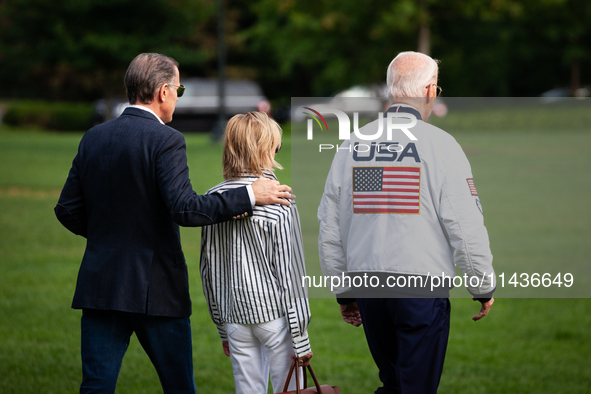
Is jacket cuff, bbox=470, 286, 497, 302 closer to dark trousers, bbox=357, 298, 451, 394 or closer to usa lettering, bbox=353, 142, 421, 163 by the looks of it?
dark trousers, bbox=357, 298, 451, 394

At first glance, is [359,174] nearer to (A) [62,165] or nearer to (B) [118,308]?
(B) [118,308]

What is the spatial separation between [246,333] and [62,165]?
17588 millimetres

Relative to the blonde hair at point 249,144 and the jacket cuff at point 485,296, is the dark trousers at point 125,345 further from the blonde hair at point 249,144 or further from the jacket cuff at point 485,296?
the jacket cuff at point 485,296

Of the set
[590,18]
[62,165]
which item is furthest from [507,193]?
[590,18]

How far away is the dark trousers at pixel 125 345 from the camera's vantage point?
10.5 ft

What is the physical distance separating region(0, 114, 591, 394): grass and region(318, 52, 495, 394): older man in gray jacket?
3.42 ft

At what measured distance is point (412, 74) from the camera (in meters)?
3.15

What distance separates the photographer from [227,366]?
571 centimetres

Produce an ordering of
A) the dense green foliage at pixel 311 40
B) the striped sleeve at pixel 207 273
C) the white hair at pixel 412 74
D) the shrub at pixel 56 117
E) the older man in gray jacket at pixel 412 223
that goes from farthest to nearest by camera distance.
Result: the shrub at pixel 56 117 < the dense green foliage at pixel 311 40 < the striped sleeve at pixel 207 273 < the white hair at pixel 412 74 < the older man in gray jacket at pixel 412 223

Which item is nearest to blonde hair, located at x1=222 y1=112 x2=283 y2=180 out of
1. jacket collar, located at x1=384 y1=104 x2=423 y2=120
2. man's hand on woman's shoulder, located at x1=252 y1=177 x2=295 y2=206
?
man's hand on woman's shoulder, located at x1=252 y1=177 x2=295 y2=206

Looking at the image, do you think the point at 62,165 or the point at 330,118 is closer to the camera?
the point at 330,118

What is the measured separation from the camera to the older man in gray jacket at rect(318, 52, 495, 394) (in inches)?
120

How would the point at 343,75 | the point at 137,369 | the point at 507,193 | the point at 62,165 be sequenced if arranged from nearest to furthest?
the point at 137,369 → the point at 507,193 → the point at 62,165 → the point at 343,75

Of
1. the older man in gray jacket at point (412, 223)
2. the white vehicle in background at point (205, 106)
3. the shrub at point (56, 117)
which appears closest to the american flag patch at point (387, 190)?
the older man in gray jacket at point (412, 223)
